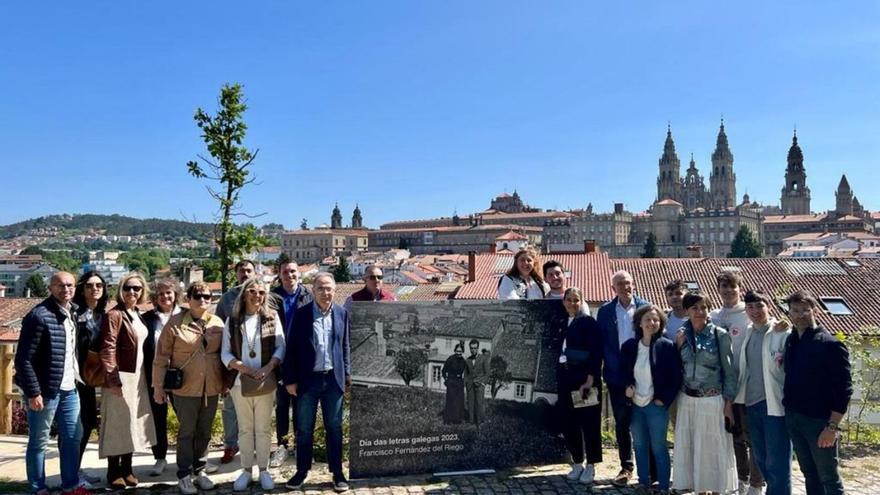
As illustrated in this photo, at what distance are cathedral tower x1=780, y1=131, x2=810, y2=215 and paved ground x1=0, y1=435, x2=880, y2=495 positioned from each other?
14033 cm

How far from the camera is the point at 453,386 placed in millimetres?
5379

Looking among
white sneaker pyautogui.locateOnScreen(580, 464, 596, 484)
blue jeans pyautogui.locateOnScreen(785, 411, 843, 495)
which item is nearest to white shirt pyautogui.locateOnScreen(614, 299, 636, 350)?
white sneaker pyautogui.locateOnScreen(580, 464, 596, 484)

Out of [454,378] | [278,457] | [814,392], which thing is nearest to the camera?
[814,392]

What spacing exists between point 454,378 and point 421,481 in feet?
2.84

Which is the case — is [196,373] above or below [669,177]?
below

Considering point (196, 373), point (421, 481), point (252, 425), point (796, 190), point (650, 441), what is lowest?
point (421, 481)

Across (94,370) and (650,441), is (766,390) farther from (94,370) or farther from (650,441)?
(94,370)

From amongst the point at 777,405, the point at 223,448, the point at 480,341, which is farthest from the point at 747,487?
the point at 223,448

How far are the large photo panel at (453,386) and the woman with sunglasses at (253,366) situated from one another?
0.65m

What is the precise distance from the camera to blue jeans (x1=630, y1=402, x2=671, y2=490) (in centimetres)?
498

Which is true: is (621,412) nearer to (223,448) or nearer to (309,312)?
(309,312)

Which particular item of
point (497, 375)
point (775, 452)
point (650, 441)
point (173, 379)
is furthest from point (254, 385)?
point (775, 452)

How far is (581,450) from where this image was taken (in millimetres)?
5371

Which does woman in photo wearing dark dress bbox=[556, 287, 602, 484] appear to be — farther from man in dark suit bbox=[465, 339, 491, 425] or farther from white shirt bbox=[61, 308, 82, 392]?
white shirt bbox=[61, 308, 82, 392]
